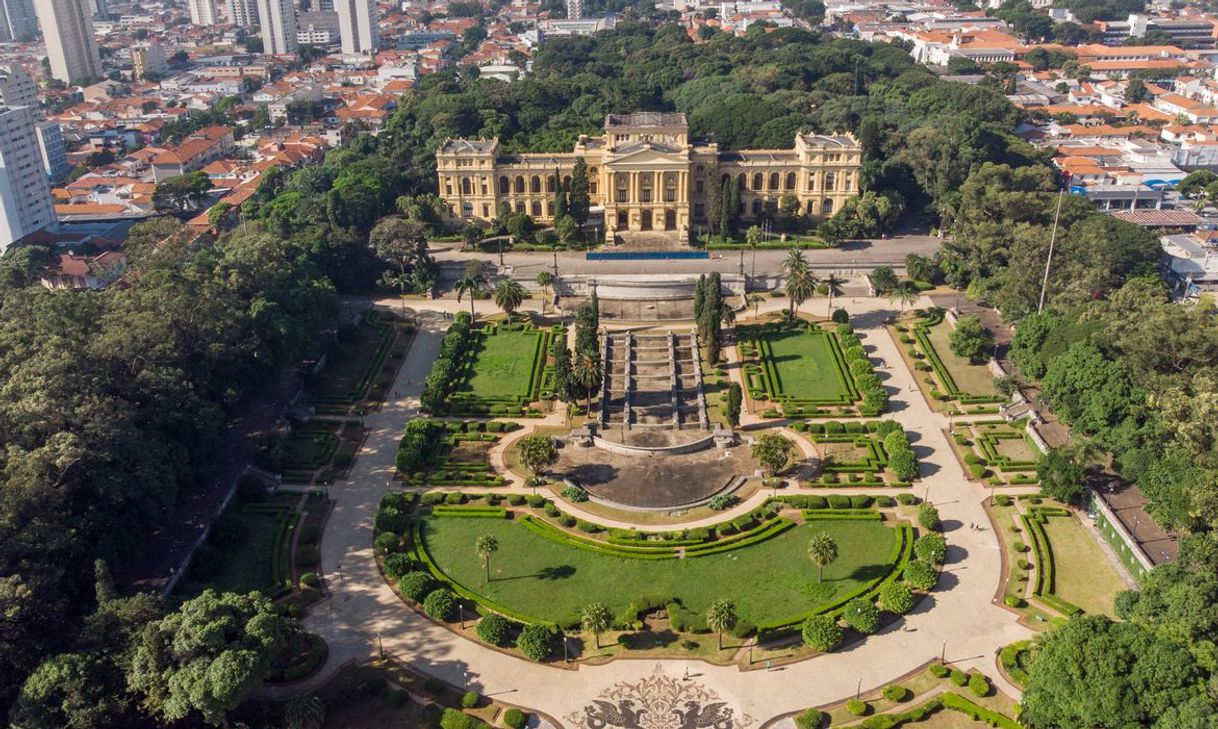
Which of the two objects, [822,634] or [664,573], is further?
[664,573]

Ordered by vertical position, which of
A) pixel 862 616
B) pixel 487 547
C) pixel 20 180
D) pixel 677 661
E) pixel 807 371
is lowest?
pixel 677 661

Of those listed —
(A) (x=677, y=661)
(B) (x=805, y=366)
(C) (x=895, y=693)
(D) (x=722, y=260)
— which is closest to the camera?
(C) (x=895, y=693)

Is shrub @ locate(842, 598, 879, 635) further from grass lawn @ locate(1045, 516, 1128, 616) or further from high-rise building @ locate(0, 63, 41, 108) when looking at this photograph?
high-rise building @ locate(0, 63, 41, 108)

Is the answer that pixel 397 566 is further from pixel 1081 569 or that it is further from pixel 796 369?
pixel 1081 569

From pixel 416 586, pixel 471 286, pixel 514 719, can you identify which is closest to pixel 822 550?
pixel 514 719

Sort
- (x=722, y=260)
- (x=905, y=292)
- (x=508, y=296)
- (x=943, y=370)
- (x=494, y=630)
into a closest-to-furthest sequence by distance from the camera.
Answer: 1. (x=494, y=630)
2. (x=943, y=370)
3. (x=508, y=296)
4. (x=905, y=292)
5. (x=722, y=260)

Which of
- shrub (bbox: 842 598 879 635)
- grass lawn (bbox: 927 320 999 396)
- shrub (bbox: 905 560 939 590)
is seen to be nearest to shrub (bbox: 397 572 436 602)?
shrub (bbox: 842 598 879 635)

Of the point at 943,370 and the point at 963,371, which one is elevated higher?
the point at 943,370

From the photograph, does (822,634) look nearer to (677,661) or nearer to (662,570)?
(677,661)
